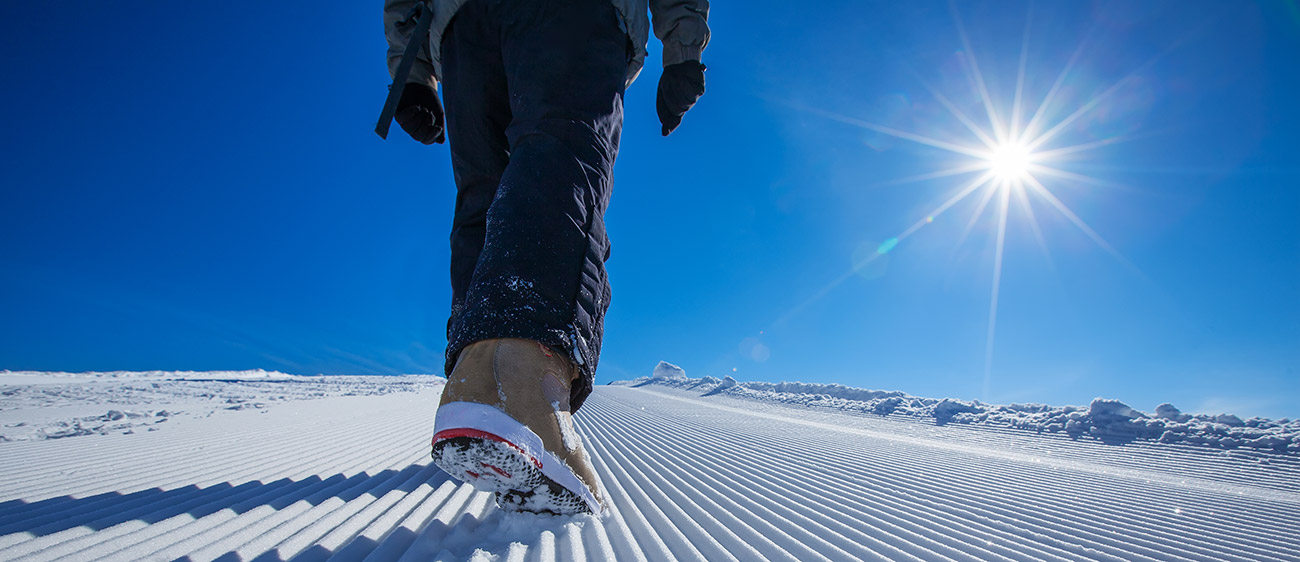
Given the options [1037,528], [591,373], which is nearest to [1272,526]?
[1037,528]

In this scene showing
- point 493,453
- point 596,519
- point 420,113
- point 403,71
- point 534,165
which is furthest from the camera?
point 420,113

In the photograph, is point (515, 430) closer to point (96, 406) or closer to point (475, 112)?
point (475, 112)

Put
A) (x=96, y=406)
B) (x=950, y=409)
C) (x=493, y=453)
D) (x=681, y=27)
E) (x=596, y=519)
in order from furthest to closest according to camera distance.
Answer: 1. (x=950, y=409)
2. (x=96, y=406)
3. (x=681, y=27)
4. (x=596, y=519)
5. (x=493, y=453)

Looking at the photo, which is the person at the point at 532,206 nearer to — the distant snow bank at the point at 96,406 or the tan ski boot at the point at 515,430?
the tan ski boot at the point at 515,430

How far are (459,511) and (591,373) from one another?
317 millimetres

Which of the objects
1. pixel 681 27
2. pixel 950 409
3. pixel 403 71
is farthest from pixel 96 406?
pixel 950 409

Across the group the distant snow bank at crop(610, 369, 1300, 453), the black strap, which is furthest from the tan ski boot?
the distant snow bank at crop(610, 369, 1300, 453)

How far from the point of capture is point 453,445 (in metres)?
0.59

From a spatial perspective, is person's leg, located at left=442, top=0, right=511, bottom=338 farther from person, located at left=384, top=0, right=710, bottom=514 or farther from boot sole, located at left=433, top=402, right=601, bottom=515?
boot sole, located at left=433, top=402, right=601, bottom=515

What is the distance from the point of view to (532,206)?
0.75 m

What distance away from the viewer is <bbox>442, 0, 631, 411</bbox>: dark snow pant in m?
0.70

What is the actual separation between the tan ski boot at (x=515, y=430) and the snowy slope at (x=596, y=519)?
52 mm

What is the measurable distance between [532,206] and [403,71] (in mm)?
621

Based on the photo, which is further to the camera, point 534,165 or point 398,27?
point 398,27
